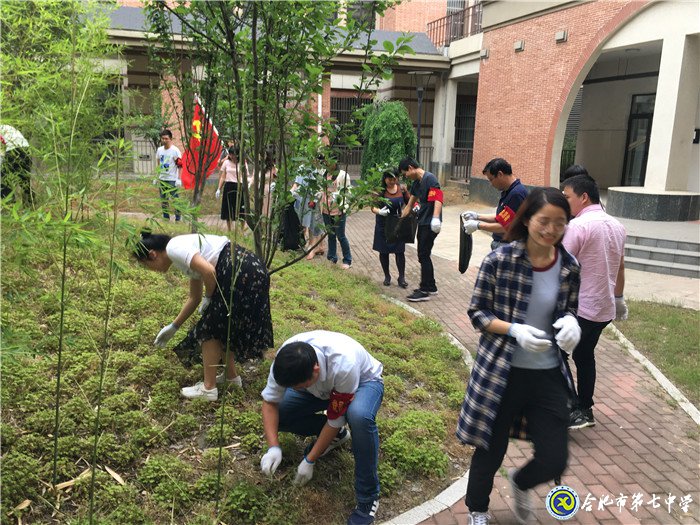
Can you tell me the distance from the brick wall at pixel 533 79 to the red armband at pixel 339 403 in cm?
1117

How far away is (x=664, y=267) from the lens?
823 centimetres

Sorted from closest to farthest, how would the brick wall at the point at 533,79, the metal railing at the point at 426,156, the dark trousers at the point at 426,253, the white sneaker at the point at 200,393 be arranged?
the white sneaker at the point at 200,393, the dark trousers at the point at 426,253, the brick wall at the point at 533,79, the metal railing at the point at 426,156

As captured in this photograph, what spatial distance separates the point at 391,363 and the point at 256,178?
193cm

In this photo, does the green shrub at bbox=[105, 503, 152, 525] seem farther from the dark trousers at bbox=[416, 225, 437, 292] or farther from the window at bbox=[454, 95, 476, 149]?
the window at bbox=[454, 95, 476, 149]

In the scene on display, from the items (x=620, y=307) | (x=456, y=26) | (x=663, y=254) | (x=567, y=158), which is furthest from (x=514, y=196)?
(x=567, y=158)

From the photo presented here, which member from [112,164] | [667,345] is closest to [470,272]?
[667,345]

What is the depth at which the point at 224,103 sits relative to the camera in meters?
3.37

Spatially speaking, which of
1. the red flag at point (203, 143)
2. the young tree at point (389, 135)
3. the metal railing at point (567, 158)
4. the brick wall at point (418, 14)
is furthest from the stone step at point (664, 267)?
the brick wall at point (418, 14)

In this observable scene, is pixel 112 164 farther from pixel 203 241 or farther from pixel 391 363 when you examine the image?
pixel 391 363

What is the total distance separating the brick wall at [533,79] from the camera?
38.3 feet

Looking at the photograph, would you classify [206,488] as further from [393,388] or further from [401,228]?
[401,228]

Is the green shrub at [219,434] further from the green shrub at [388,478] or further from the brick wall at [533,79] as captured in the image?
the brick wall at [533,79]

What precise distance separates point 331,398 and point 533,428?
3.23ft

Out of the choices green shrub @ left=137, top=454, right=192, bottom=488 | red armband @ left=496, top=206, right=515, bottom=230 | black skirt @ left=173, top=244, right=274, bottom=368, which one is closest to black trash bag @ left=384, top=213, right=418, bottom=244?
red armband @ left=496, top=206, right=515, bottom=230
